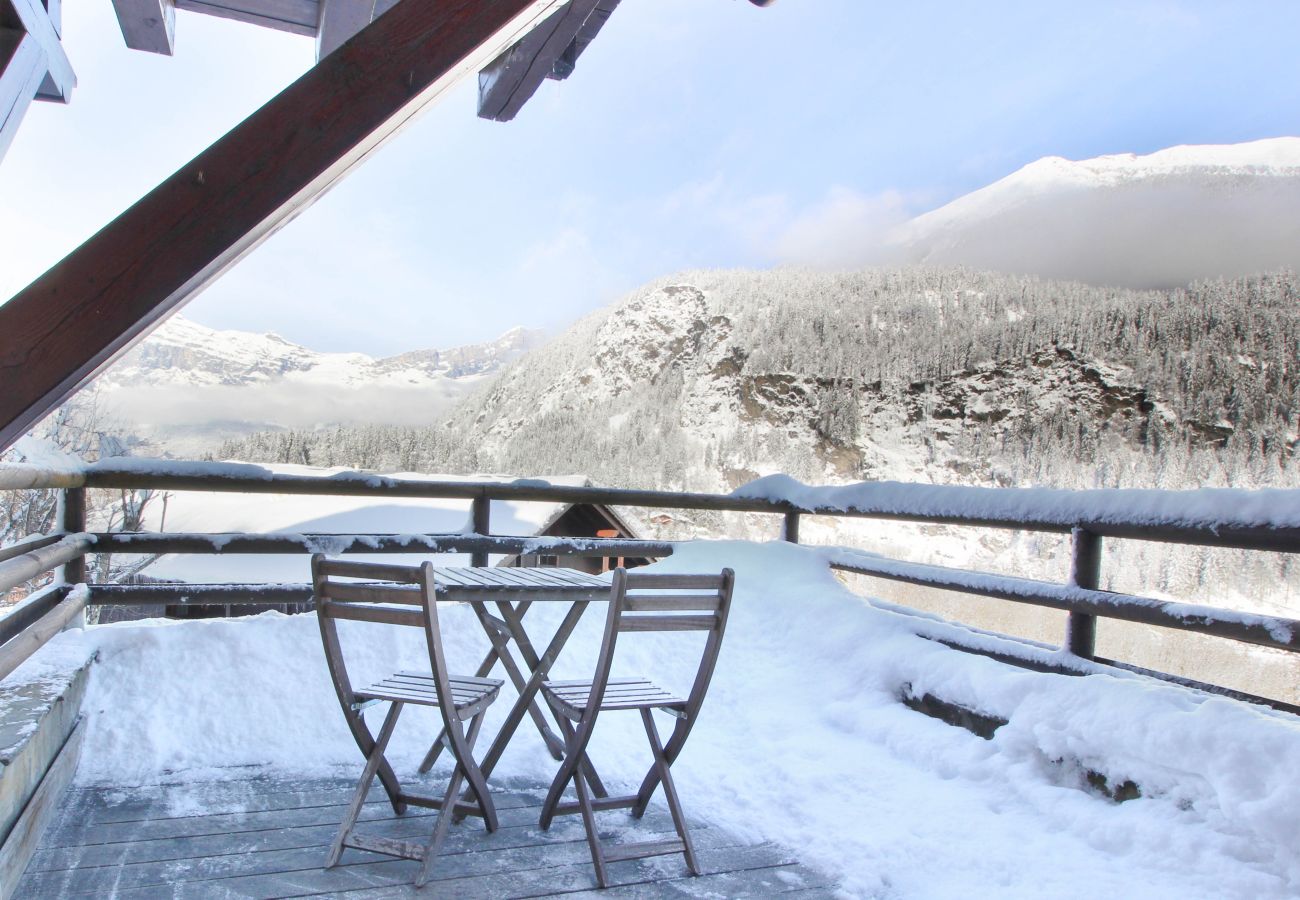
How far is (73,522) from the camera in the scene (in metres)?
3.21

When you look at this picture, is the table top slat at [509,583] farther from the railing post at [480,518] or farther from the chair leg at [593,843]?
the railing post at [480,518]

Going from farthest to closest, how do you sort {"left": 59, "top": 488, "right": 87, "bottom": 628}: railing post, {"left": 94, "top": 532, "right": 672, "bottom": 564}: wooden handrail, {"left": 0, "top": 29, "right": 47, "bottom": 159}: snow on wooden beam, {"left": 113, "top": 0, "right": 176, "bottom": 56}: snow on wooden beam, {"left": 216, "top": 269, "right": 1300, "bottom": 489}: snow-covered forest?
1. {"left": 216, "top": 269, "right": 1300, "bottom": 489}: snow-covered forest
2. {"left": 94, "top": 532, "right": 672, "bottom": 564}: wooden handrail
3. {"left": 59, "top": 488, "right": 87, "bottom": 628}: railing post
4. {"left": 113, "top": 0, "right": 176, "bottom": 56}: snow on wooden beam
5. {"left": 0, "top": 29, "right": 47, "bottom": 159}: snow on wooden beam

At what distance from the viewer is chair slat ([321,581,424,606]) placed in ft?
6.58

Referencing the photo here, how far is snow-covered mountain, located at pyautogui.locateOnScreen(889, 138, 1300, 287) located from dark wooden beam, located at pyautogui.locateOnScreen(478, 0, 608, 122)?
155ft

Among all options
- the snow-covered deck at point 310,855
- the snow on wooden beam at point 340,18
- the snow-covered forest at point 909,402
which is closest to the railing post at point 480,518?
the snow-covered deck at point 310,855

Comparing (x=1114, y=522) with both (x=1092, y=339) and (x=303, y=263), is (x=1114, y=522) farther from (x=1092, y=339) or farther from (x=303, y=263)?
(x=303, y=263)

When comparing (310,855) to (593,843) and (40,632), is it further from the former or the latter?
(40,632)

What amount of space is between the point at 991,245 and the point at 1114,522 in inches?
2295

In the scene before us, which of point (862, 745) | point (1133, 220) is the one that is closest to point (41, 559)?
point (862, 745)

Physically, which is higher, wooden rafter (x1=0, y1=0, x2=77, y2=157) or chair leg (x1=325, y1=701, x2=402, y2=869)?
wooden rafter (x1=0, y1=0, x2=77, y2=157)

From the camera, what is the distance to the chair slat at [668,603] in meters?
2.10

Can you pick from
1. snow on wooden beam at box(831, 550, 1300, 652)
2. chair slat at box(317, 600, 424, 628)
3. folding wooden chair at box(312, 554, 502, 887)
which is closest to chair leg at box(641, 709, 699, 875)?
folding wooden chair at box(312, 554, 502, 887)

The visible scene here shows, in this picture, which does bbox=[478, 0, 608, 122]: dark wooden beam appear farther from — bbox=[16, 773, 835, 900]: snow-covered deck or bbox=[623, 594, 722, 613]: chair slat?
bbox=[16, 773, 835, 900]: snow-covered deck

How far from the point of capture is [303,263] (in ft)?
209
